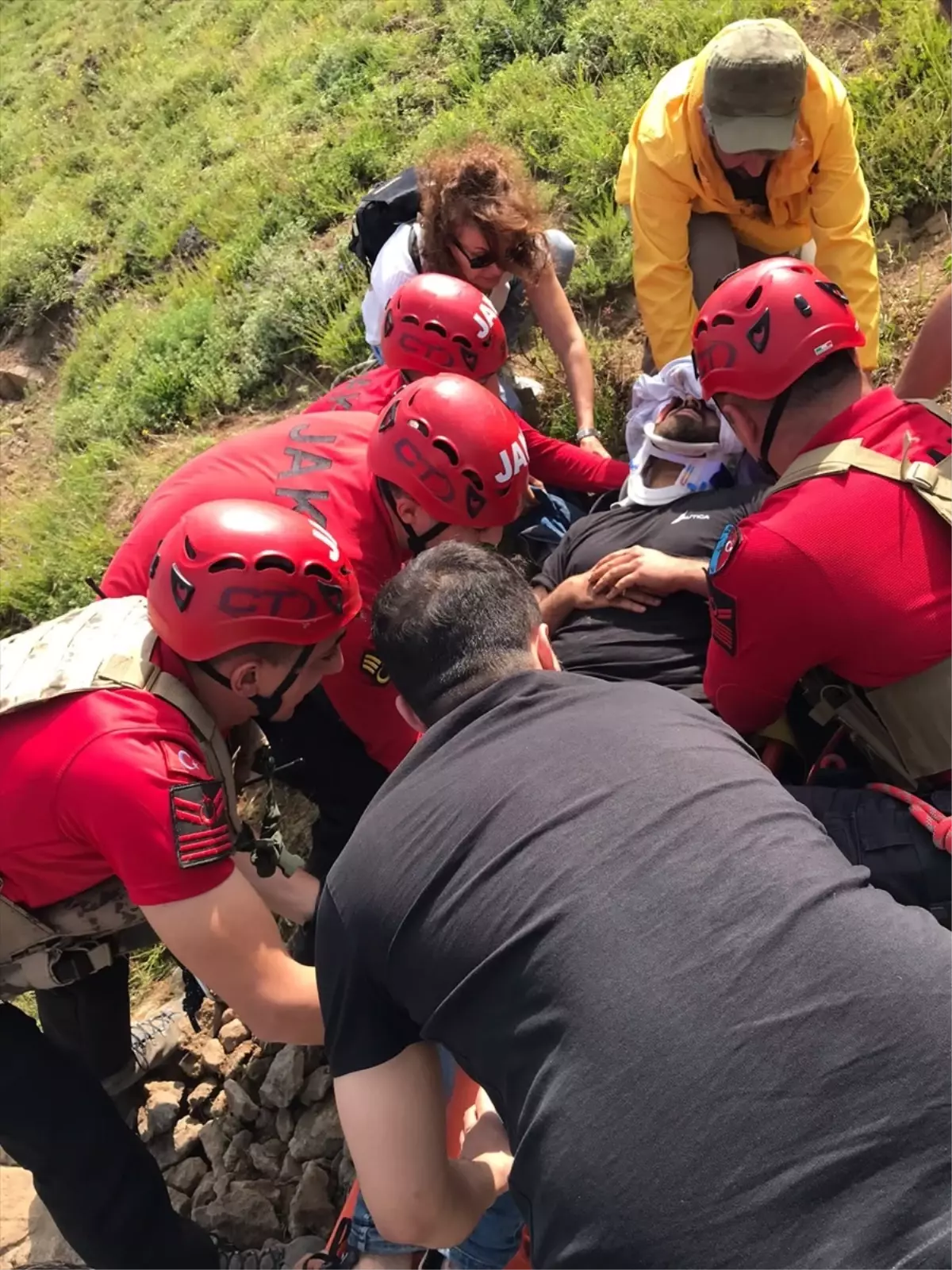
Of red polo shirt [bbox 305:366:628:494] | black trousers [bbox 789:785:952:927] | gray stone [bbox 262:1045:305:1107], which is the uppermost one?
red polo shirt [bbox 305:366:628:494]

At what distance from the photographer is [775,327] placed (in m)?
2.79

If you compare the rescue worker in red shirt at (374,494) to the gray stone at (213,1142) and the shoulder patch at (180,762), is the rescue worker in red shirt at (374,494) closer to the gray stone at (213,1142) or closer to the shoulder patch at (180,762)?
the shoulder patch at (180,762)

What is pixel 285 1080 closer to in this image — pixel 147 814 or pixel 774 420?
pixel 147 814


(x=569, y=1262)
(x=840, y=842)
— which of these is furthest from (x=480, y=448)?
(x=569, y=1262)

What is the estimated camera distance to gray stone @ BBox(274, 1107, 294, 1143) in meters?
3.61

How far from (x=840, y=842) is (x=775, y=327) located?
1.47m

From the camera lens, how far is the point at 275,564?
270 centimetres

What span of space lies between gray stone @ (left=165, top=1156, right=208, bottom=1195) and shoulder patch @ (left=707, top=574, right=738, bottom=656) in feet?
9.13

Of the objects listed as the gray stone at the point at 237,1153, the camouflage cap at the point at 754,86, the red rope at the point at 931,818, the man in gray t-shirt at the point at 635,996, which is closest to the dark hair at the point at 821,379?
the red rope at the point at 931,818

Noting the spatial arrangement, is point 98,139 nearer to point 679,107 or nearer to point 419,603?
point 679,107

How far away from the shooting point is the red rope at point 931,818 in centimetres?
255

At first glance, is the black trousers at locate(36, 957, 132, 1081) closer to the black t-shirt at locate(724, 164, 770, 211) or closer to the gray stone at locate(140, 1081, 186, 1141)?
the gray stone at locate(140, 1081, 186, 1141)

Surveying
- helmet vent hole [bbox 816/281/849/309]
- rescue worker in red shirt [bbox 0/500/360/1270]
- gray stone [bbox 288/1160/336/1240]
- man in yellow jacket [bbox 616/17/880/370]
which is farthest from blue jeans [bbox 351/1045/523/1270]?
man in yellow jacket [bbox 616/17/880/370]

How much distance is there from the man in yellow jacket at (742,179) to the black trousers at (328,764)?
2.55 metres
